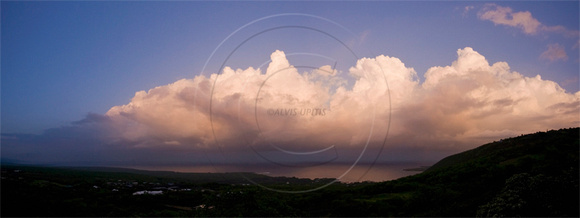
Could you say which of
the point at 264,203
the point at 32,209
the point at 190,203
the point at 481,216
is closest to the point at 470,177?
the point at 481,216

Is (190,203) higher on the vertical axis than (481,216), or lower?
lower

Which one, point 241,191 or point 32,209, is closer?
point 241,191

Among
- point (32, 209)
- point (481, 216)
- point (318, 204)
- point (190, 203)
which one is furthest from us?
point (190, 203)

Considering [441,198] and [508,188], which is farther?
[441,198]

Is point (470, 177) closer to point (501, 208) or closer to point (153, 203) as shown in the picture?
point (501, 208)

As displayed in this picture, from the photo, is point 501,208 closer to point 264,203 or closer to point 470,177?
point 264,203

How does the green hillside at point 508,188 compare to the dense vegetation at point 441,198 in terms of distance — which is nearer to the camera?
the green hillside at point 508,188

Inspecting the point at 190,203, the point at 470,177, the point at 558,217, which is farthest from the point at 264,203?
the point at 190,203

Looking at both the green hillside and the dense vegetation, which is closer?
the green hillside

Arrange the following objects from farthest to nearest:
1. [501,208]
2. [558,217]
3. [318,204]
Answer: [318,204] < [501,208] < [558,217]

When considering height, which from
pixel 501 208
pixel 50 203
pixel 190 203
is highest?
pixel 501 208

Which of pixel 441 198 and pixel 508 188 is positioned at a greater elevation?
pixel 508 188
